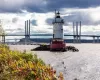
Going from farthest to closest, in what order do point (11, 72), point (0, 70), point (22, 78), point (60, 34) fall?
point (60, 34) → point (0, 70) → point (11, 72) → point (22, 78)

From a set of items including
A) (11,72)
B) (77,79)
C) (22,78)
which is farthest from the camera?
(77,79)

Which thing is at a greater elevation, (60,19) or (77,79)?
(60,19)

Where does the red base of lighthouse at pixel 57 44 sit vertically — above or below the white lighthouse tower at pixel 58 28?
below

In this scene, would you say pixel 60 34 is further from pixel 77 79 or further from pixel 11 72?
pixel 11 72

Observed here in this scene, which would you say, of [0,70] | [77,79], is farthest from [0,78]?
[77,79]

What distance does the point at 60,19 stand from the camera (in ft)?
526

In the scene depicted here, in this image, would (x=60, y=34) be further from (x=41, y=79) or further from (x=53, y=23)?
(x=41, y=79)

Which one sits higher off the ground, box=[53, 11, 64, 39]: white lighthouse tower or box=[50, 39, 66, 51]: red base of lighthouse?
box=[53, 11, 64, 39]: white lighthouse tower

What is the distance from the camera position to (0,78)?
22.0 m

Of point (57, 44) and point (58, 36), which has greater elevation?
point (58, 36)

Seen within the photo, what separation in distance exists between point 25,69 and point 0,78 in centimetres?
233

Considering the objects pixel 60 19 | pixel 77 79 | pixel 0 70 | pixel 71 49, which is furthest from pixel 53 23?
pixel 0 70

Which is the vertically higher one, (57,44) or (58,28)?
(58,28)

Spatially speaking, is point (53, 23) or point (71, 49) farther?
point (71, 49)
